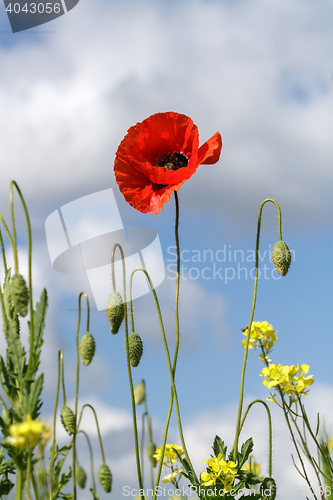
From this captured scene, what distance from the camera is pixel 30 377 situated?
145 cm

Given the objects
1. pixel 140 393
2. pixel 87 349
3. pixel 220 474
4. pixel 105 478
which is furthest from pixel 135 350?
pixel 105 478

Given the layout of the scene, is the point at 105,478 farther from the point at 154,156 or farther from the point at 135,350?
the point at 154,156

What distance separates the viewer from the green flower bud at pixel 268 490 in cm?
213

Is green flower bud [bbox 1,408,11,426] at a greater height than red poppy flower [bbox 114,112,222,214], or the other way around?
red poppy flower [bbox 114,112,222,214]

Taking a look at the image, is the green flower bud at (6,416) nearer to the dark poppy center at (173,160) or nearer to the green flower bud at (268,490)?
the green flower bud at (268,490)

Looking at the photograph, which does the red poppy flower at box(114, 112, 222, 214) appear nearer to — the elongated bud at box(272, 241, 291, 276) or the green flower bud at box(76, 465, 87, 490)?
the elongated bud at box(272, 241, 291, 276)

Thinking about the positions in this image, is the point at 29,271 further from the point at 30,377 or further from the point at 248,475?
the point at 248,475

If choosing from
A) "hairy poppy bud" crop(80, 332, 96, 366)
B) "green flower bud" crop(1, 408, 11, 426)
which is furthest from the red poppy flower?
"green flower bud" crop(1, 408, 11, 426)

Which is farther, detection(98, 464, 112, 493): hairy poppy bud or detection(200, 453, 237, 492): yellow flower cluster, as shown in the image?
detection(98, 464, 112, 493): hairy poppy bud

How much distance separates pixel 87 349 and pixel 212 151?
1122mm

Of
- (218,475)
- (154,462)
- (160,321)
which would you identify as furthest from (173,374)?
(154,462)

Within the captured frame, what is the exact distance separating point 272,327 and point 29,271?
58.7 inches

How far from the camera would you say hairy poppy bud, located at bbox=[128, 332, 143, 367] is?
2.10 meters

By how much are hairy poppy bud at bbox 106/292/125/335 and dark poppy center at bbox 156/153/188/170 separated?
71cm
